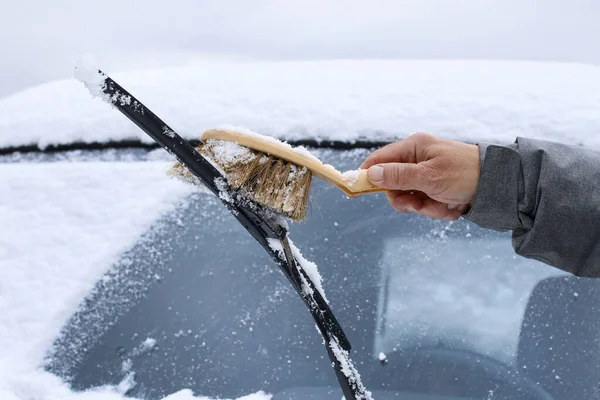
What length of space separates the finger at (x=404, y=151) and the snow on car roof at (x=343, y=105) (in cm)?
39

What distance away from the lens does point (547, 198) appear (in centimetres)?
116

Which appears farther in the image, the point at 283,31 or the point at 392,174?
the point at 283,31

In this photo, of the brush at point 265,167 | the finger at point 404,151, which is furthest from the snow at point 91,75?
the finger at point 404,151

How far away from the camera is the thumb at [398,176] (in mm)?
1154

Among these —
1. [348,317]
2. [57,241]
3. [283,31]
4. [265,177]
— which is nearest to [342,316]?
[348,317]

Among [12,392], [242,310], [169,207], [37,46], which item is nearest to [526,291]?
[242,310]

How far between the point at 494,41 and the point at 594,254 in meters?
3.52

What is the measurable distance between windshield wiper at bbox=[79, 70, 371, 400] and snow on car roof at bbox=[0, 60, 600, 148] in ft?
2.28

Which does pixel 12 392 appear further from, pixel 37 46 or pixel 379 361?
pixel 37 46

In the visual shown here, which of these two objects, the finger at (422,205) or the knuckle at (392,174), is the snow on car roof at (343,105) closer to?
the finger at (422,205)

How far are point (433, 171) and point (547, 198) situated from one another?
0.24 m

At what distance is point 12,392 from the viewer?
1382 millimetres

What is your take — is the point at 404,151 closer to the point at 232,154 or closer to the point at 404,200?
the point at 404,200

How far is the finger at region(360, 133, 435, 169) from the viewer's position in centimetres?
134
